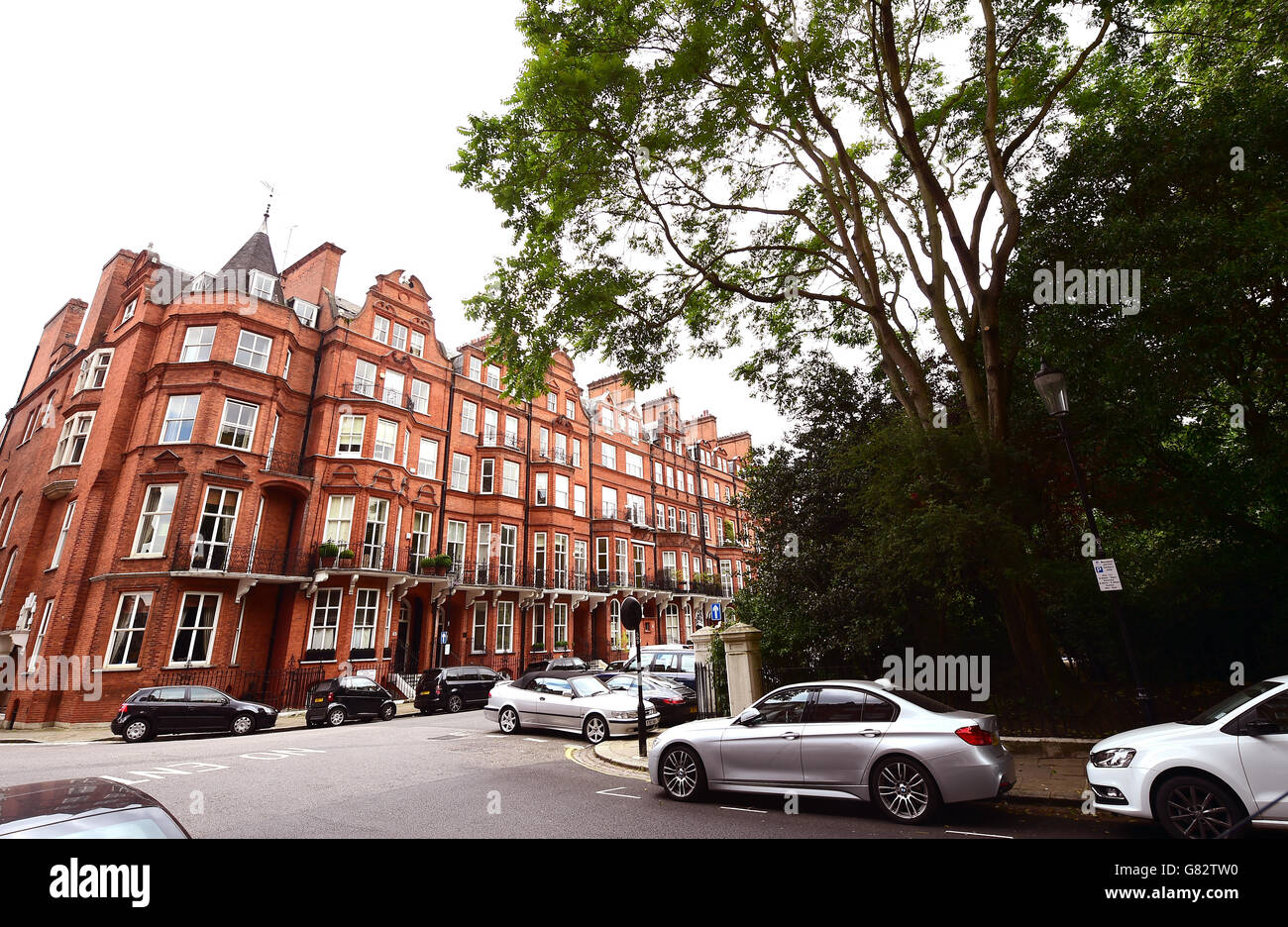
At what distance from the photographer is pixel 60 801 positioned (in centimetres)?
265

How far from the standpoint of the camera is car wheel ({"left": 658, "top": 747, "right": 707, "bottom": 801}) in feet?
24.8

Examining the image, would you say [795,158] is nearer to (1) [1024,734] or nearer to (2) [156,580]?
(1) [1024,734]

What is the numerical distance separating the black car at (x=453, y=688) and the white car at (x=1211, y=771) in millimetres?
18730

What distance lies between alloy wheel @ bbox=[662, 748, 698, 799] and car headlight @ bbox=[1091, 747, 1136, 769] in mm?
4317

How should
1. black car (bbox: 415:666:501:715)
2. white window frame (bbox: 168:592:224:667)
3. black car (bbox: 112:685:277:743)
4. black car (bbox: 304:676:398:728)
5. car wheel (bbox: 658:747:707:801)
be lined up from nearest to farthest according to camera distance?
1. car wheel (bbox: 658:747:707:801)
2. black car (bbox: 112:685:277:743)
3. black car (bbox: 304:676:398:728)
4. white window frame (bbox: 168:592:224:667)
5. black car (bbox: 415:666:501:715)

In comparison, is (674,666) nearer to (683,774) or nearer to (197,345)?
(683,774)

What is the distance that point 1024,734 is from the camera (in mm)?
9219

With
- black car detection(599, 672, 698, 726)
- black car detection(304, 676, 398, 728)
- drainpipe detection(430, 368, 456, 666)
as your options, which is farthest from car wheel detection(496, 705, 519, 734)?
drainpipe detection(430, 368, 456, 666)

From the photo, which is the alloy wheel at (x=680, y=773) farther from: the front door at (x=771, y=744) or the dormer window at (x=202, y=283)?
the dormer window at (x=202, y=283)

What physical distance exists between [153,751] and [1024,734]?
16.5m

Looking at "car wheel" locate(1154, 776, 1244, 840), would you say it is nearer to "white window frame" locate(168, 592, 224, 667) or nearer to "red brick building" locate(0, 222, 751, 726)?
"red brick building" locate(0, 222, 751, 726)

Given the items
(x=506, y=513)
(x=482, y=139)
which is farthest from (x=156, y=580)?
(x=482, y=139)

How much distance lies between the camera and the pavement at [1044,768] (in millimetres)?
6941

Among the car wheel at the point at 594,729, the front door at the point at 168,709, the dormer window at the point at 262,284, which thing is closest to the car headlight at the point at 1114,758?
the car wheel at the point at 594,729
